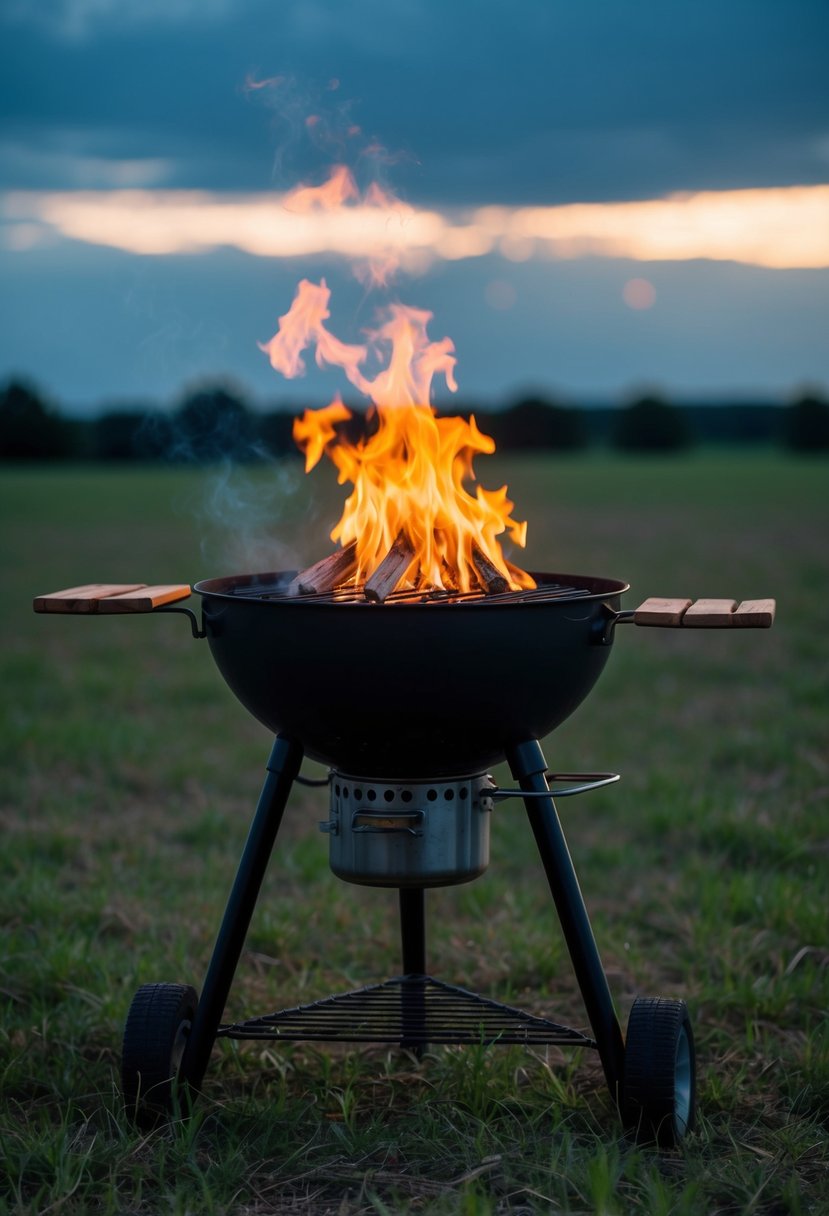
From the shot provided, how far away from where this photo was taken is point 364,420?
3.08m

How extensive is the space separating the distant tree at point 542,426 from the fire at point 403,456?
4397cm

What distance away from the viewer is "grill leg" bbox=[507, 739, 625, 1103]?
2.54 m

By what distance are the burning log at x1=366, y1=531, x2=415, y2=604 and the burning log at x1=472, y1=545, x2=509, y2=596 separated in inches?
5.9

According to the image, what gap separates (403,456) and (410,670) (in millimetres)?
715

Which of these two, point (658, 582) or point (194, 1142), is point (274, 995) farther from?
point (658, 582)

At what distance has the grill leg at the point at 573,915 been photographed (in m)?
2.54

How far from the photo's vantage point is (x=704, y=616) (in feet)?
8.27

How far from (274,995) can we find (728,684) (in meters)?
4.39

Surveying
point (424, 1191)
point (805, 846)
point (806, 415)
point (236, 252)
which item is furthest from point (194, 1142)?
point (806, 415)

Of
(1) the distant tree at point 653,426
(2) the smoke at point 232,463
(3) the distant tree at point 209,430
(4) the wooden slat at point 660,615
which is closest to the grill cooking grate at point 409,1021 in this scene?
(4) the wooden slat at point 660,615

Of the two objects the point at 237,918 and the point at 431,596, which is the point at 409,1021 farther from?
the point at 431,596

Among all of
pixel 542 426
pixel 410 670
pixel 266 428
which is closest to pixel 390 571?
pixel 410 670

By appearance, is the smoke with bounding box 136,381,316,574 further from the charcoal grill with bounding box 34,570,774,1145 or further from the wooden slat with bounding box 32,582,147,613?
the charcoal grill with bounding box 34,570,774,1145

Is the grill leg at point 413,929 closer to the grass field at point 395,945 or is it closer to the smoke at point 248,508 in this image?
the grass field at point 395,945
